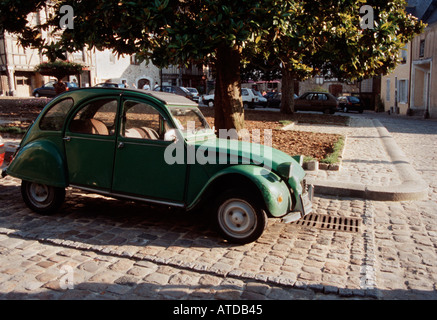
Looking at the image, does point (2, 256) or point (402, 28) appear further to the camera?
point (402, 28)

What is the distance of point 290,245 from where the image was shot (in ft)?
15.0

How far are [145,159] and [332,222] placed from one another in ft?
8.56

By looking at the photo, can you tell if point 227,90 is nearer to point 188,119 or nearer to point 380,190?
point 380,190

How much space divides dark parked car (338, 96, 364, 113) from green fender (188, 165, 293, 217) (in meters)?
30.7

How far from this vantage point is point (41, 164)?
5.22 m

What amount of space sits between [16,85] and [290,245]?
3964 cm

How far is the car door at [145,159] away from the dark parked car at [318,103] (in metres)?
25.2

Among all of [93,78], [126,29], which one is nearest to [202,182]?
[126,29]

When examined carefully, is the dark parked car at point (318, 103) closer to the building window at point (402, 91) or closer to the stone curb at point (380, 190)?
the building window at point (402, 91)

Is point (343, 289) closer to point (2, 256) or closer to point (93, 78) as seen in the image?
point (2, 256)

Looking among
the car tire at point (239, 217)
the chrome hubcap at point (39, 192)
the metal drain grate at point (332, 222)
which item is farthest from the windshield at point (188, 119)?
the chrome hubcap at point (39, 192)

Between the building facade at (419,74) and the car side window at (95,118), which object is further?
the building facade at (419,74)

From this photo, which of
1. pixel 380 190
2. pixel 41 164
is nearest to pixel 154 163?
pixel 41 164

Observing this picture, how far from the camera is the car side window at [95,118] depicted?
17.0 ft
